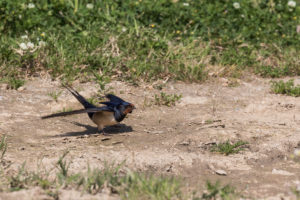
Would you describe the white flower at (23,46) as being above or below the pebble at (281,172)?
above

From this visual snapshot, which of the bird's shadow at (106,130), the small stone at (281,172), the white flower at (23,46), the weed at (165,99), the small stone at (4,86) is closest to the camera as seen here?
the small stone at (281,172)

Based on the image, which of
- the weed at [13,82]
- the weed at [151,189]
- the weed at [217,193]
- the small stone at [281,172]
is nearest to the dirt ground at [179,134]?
the small stone at [281,172]

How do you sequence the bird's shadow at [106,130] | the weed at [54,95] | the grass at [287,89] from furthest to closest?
the grass at [287,89], the weed at [54,95], the bird's shadow at [106,130]

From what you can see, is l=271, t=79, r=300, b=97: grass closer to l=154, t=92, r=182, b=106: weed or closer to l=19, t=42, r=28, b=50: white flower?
l=154, t=92, r=182, b=106: weed

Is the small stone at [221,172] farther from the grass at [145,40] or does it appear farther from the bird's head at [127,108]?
the grass at [145,40]

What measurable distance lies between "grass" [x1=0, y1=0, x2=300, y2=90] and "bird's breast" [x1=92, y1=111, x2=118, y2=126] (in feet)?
3.81

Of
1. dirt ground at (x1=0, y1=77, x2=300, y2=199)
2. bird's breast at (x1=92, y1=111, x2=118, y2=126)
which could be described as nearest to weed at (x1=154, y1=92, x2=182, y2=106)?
dirt ground at (x1=0, y1=77, x2=300, y2=199)

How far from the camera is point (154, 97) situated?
6418 millimetres

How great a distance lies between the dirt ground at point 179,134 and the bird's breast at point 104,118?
0.17m

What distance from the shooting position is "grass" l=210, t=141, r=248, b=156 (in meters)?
4.64

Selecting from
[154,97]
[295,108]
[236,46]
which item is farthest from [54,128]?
[236,46]

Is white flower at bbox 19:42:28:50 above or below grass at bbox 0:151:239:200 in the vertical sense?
above

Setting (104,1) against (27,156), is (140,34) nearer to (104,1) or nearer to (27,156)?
(104,1)

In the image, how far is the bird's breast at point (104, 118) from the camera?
5078 millimetres
